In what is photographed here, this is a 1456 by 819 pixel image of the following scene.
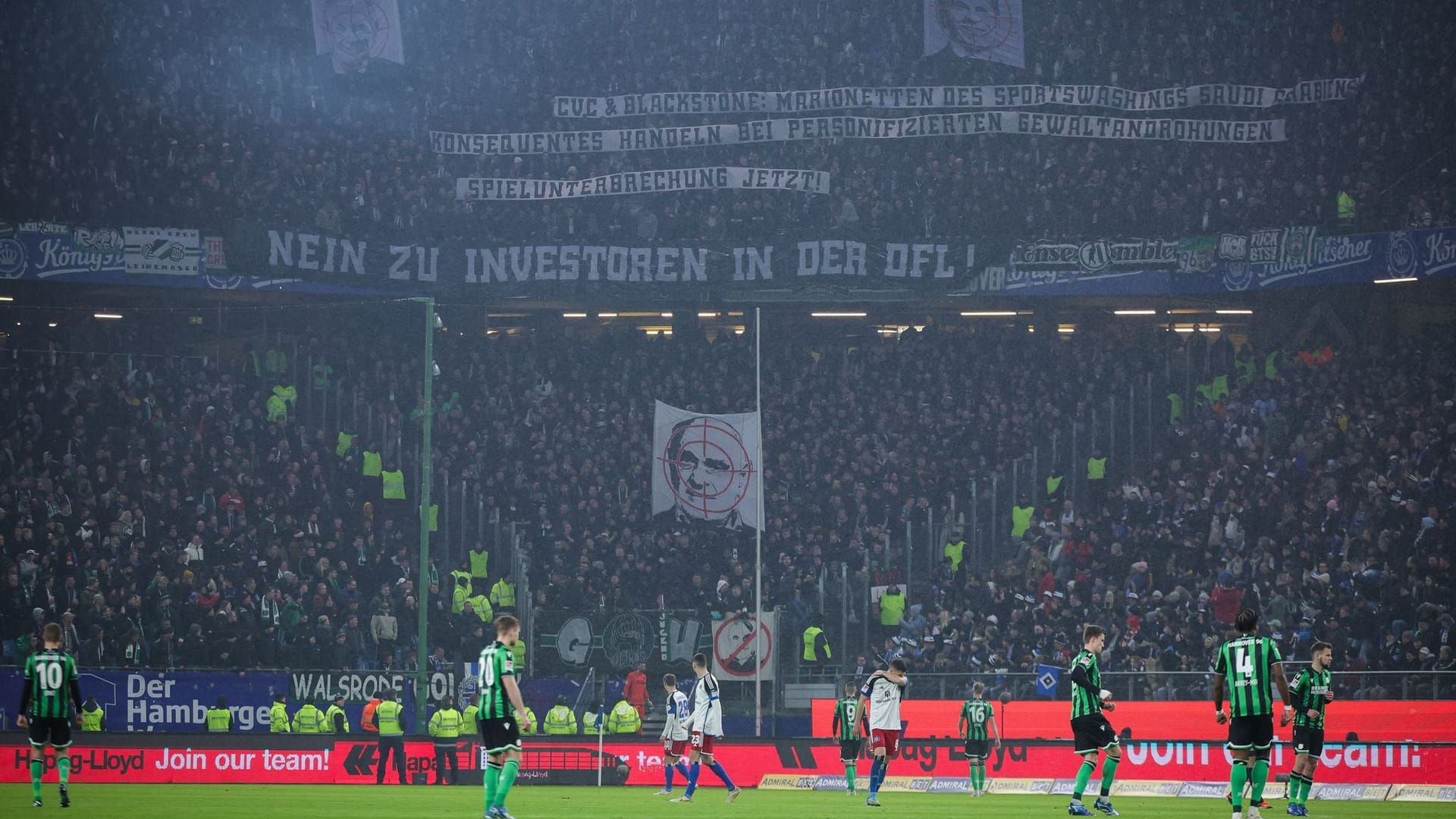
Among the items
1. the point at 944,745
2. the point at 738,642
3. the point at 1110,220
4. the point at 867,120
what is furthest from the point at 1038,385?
the point at 944,745

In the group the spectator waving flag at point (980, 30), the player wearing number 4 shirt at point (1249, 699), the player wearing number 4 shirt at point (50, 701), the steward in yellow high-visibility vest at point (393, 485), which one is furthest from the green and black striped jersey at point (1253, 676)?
the spectator waving flag at point (980, 30)

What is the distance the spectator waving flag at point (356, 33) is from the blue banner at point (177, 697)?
72.6 feet

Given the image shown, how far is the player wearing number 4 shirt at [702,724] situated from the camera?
826 inches

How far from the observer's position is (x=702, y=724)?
835 inches

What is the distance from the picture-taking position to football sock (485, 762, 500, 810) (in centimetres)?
1474

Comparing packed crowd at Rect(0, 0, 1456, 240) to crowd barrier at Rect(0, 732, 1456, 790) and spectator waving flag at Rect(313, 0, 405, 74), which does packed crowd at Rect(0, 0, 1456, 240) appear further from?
crowd barrier at Rect(0, 732, 1456, 790)

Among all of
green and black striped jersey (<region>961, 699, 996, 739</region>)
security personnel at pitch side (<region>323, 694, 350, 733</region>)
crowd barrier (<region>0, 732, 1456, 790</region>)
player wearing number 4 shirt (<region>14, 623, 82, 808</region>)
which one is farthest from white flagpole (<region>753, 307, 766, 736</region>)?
player wearing number 4 shirt (<region>14, 623, 82, 808</region>)

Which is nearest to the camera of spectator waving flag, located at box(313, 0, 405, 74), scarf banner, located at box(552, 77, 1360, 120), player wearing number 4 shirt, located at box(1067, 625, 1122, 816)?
player wearing number 4 shirt, located at box(1067, 625, 1122, 816)

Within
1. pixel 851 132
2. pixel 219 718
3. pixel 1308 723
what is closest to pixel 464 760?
pixel 219 718

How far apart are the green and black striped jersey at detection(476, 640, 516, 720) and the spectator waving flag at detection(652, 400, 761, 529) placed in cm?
2092

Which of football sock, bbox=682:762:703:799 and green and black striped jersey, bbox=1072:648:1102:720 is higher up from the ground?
green and black striped jersey, bbox=1072:648:1102:720

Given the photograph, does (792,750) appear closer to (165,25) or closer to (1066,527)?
(1066,527)

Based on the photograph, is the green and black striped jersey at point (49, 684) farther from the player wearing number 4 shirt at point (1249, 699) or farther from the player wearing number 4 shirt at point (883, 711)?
the player wearing number 4 shirt at point (1249, 699)

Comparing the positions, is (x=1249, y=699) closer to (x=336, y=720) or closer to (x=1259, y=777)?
(x=1259, y=777)
